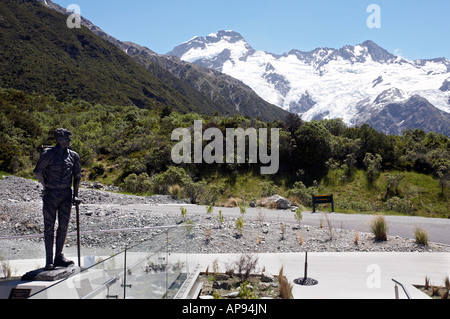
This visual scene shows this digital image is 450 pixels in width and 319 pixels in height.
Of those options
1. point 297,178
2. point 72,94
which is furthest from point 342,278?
point 72,94

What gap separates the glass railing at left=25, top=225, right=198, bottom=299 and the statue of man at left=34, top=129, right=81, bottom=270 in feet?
3.47

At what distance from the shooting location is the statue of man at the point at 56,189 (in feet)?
17.2

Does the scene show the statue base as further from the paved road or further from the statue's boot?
the paved road

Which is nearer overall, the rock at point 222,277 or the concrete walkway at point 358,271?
the concrete walkway at point 358,271

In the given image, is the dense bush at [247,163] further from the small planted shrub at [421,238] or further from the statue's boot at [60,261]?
the statue's boot at [60,261]

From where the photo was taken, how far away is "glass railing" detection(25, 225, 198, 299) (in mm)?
4016

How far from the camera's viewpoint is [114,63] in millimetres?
107500

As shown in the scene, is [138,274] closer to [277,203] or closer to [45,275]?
[45,275]

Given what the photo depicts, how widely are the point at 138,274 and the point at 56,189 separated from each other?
1.96 meters

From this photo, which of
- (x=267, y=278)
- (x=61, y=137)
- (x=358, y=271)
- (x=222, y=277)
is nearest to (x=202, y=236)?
(x=222, y=277)

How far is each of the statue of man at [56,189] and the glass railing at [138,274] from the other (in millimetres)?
1058

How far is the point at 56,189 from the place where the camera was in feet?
17.3

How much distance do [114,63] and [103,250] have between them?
361 ft

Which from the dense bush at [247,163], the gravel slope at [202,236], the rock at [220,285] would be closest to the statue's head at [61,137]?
the gravel slope at [202,236]
